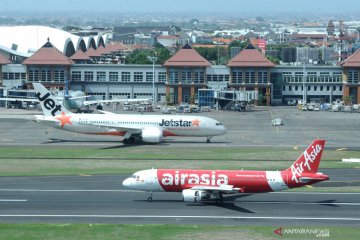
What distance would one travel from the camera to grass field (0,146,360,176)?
4156 inches

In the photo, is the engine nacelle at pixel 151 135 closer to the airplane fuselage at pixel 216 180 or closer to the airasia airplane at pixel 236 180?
the airplane fuselage at pixel 216 180

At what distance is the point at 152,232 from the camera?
72.9 m

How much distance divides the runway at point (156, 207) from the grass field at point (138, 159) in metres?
10.5

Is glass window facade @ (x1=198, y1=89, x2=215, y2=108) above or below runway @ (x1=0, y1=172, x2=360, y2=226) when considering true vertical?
below

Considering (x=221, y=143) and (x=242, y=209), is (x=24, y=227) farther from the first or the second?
(x=221, y=143)

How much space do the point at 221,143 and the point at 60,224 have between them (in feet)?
194

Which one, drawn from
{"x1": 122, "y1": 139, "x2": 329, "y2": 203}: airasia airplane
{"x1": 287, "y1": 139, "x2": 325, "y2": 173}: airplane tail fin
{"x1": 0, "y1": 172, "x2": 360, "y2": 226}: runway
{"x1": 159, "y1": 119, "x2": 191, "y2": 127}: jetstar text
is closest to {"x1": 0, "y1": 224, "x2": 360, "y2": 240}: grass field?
{"x1": 0, "y1": 172, "x2": 360, "y2": 226}: runway

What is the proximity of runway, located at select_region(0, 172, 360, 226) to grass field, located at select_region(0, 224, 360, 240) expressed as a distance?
6.50 feet

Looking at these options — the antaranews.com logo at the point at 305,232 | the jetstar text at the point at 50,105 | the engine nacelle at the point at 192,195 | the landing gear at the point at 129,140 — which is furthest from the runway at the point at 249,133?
the antaranews.com logo at the point at 305,232

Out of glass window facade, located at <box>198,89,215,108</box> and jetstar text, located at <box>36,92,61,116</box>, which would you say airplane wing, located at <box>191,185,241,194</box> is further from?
glass window facade, located at <box>198,89,215,108</box>

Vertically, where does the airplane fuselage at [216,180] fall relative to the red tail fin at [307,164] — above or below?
below

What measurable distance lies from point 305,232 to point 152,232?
462 inches

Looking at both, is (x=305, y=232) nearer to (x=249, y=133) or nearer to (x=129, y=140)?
(x=129, y=140)

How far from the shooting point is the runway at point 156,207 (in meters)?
77.6
